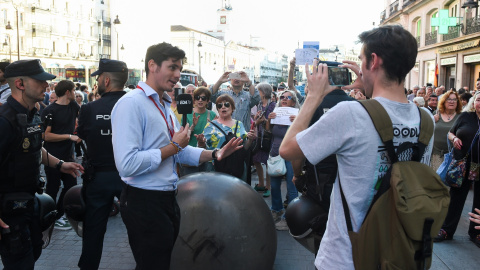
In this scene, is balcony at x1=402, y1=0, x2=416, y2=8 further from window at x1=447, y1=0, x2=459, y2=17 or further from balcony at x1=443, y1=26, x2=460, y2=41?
balcony at x1=443, y1=26, x2=460, y2=41

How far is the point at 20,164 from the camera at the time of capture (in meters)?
3.32

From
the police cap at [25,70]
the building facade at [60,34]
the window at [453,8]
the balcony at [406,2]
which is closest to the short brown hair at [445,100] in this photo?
the police cap at [25,70]

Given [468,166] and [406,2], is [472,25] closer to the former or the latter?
[406,2]

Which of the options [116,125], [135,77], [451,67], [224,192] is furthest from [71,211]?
[135,77]

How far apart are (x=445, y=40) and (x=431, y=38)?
3.08 metres

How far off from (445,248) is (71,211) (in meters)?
4.60

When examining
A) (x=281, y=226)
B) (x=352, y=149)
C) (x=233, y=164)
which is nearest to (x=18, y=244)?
(x=352, y=149)

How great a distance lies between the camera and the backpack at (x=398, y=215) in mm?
1861

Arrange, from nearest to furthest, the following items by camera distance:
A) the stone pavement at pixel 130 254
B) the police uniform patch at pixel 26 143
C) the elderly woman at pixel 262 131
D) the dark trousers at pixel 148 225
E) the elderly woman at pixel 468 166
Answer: the dark trousers at pixel 148 225 → the police uniform patch at pixel 26 143 → the stone pavement at pixel 130 254 → the elderly woman at pixel 468 166 → the elderly woman at pixel 262 131

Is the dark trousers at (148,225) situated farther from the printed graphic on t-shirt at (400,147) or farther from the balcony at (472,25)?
the balcony at (472,25)

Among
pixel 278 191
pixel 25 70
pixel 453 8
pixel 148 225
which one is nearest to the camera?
pixel 148 225

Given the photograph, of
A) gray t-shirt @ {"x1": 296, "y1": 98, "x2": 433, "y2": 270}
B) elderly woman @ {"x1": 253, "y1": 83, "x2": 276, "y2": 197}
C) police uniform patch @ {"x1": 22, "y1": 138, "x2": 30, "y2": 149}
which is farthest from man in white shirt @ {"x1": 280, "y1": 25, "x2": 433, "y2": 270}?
elderly woman @ {"x1": 253, "y1": 83, "x2": 276, "y2": 197}

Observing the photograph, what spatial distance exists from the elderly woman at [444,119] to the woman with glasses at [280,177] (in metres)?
2.91

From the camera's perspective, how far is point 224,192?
402 cm
